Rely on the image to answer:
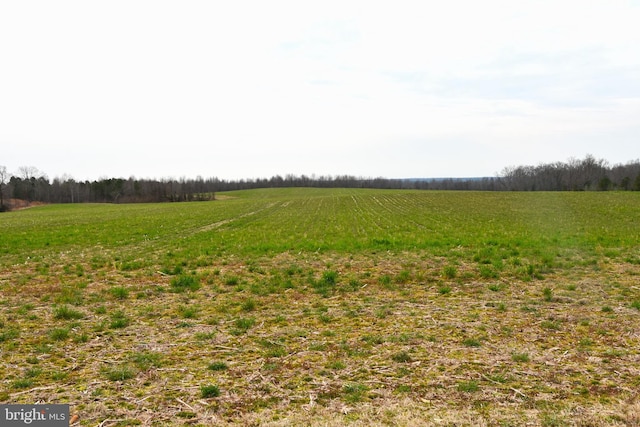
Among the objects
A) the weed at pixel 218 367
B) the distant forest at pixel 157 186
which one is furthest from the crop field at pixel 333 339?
the distant forest at pixel 157 186

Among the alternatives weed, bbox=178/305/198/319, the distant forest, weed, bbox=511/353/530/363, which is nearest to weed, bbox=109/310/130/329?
weed, bbox=178/305/198/319

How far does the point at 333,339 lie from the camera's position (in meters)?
6.33

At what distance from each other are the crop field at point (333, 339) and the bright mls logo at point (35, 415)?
136 mm

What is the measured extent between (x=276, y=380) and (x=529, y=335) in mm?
4076

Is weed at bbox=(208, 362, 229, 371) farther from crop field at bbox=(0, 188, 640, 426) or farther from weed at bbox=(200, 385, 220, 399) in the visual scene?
weed at bbox=(200, 385, 220, 399)

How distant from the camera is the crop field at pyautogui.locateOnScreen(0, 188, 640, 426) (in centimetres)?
429

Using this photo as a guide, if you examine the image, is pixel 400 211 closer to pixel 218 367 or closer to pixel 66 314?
pixel 66 314

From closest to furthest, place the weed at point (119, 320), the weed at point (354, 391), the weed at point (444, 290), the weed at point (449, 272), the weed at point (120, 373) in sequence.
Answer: the weed at point (354, 391) → the weed at point (120, 373) → the weed at point (119, 320) → the weed at point (444, 290) → the weed at point (449, 272)

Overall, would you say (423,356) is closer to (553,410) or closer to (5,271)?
(553,410)

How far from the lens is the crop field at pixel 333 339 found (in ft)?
14.1

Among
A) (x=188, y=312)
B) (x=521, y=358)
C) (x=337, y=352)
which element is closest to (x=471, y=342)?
(x=521, y=358)

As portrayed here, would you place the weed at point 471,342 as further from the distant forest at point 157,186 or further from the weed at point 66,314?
the distant forest at point 157,186

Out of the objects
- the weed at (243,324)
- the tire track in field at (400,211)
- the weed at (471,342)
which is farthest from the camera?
the tire track in field at (400,211)

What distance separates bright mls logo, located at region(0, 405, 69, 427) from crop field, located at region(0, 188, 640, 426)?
0.45 feet
